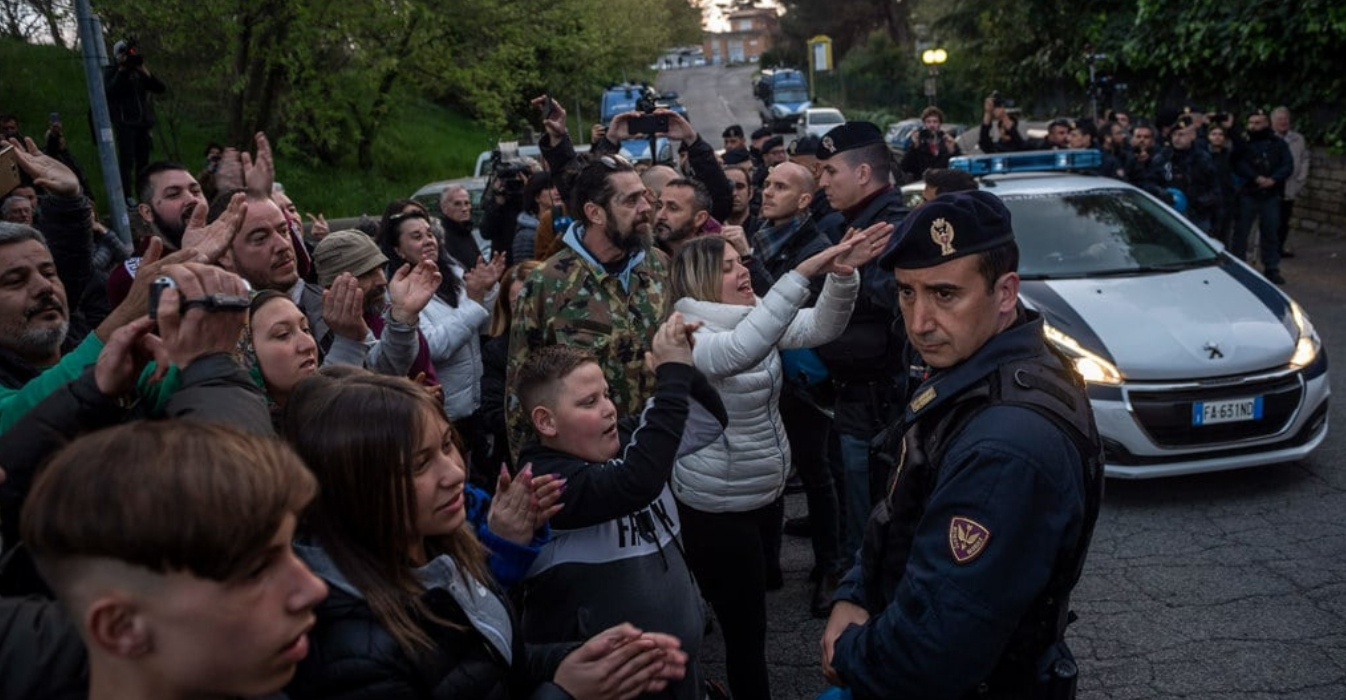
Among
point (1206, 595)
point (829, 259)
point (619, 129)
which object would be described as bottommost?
point (1206, 595)

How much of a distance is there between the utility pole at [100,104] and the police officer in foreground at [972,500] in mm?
7043

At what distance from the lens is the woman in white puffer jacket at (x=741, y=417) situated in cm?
358

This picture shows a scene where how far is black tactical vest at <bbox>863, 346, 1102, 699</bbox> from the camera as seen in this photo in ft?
7.02

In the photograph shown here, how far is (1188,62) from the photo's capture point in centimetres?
1777

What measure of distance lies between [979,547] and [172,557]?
1.39 meters

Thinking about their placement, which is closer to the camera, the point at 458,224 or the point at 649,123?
the point at 649,123

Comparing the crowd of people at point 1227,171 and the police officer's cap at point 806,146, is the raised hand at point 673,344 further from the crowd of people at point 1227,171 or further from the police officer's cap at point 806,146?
the crowd of people at point 1227,171

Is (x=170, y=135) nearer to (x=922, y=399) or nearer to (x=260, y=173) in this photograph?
(x=260, y=173)

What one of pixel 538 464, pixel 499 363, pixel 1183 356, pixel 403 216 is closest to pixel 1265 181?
pixel 1183 356

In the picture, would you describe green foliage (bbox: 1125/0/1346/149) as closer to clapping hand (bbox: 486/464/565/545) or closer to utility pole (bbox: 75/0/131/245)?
utility pole (bbox: 75/0/131/245)

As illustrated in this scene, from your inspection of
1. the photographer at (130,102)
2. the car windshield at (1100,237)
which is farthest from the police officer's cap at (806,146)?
the photographer at (130,102)

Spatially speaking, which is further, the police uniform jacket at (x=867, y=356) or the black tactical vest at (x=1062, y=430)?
the police uniform jacket at (x=867, y=356)

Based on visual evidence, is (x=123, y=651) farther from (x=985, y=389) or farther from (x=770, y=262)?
(x=770, y=262)

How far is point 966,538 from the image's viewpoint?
6.61ft
